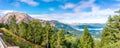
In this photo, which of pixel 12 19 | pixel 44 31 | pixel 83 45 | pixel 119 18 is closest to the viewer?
pixel 119 18

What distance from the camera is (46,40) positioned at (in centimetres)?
10519

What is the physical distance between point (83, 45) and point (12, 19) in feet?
210

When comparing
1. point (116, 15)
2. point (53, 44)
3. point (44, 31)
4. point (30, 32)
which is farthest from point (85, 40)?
point (116, 15)

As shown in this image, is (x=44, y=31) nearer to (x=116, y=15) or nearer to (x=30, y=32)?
(x=30, y=32)

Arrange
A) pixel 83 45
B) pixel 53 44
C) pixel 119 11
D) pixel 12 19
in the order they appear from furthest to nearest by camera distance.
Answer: pixel 12 19, pixel 53 44, pixel 83 45, pixel 119 11

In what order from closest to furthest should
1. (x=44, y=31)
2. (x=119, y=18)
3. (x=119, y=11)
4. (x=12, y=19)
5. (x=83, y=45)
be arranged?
(x=119, y=11)
(x=119, y=18)
(x=83, y=45)
(x=44, y=31)
(x=12, y=19)

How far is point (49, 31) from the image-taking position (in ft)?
343

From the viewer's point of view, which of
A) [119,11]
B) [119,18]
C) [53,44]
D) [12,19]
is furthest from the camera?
[12,19]

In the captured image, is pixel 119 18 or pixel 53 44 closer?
pixel 119 18

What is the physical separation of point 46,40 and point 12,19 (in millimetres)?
37553

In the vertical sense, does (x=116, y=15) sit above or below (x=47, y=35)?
above

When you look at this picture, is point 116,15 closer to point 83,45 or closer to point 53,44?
point 83,45

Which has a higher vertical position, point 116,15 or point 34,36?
point 116,15

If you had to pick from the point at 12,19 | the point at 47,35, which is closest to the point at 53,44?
the point at 47,35
